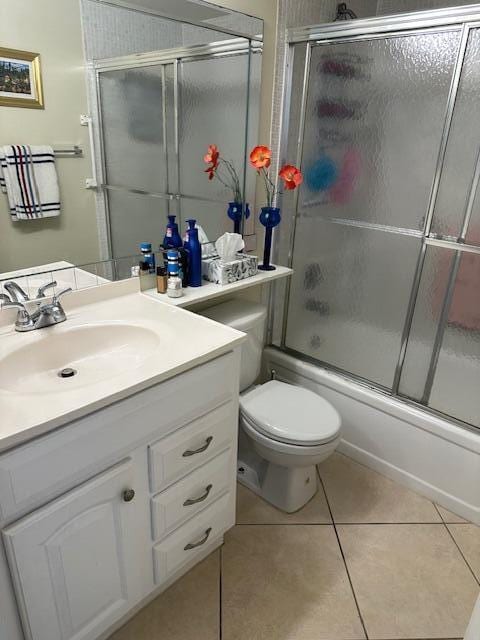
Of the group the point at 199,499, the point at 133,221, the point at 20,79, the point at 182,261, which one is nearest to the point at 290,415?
the point at 199,499

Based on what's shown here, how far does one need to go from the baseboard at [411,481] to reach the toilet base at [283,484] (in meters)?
0.29

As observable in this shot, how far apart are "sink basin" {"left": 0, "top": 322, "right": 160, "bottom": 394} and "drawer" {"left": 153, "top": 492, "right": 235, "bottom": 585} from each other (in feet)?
1.77

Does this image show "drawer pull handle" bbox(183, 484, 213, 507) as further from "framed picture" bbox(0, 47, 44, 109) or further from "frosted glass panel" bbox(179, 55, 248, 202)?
"framed picture" bbox(0, 47, 44, 109)

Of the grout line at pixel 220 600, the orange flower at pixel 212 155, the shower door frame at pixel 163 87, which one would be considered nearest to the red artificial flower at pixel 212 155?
the orange flower at pixel 212 155

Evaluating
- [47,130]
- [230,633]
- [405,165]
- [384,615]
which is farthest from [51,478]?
[405,165]

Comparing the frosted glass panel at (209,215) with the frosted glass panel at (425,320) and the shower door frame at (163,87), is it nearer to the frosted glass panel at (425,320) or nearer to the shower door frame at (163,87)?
the shower door frame at (163,87)

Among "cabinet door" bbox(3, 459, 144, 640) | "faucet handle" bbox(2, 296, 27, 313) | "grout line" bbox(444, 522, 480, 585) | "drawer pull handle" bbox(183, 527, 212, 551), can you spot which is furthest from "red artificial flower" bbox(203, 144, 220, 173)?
"grout line" bbox(444, 522, 480, 585)

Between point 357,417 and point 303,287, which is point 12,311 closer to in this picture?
point 303,287

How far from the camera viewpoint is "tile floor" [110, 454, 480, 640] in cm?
136

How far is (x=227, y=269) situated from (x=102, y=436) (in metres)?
0.86

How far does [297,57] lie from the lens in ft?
6.25

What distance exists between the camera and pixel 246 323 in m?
1.73

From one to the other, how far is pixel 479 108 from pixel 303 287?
3.35 feet

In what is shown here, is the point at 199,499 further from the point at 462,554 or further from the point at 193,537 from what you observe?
the point at 462,554
